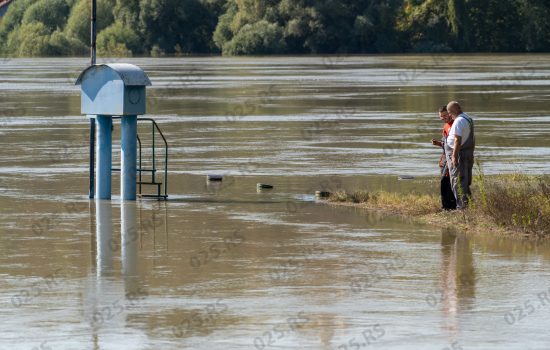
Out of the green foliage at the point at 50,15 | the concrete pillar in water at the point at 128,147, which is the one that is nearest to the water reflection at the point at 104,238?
the concrete pillar in water at the point at 128,147

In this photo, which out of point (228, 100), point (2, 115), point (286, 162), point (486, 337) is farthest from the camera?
point (228, 100)

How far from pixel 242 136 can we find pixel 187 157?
5.22 meters

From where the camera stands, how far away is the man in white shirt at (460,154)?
16.0 meters

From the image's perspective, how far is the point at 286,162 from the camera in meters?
23.9

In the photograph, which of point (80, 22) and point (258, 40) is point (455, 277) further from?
point (80, 22)

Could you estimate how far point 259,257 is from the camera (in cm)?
1384

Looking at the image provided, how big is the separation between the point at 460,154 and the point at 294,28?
104057mm

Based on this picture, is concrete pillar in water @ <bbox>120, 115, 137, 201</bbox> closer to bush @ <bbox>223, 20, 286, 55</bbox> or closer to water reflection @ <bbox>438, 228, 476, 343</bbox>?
water reflection @ <bbox>438, 228, 476, 343</bbox>

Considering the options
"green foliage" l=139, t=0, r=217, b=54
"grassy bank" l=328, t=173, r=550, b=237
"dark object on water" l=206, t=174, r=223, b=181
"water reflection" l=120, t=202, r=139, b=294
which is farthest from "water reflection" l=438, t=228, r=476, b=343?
"green foliage" l=139, t=0, r=217, b=54

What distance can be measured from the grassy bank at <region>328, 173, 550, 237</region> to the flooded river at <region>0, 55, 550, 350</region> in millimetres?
365

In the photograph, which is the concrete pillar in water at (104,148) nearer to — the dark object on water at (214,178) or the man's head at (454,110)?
the dark object on water at (214,178)

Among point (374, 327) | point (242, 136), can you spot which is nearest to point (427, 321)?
point (374, 327)

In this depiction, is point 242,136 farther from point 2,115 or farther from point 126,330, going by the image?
point 126,330

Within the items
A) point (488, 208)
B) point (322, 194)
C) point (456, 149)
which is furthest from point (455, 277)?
point (322, 194)
